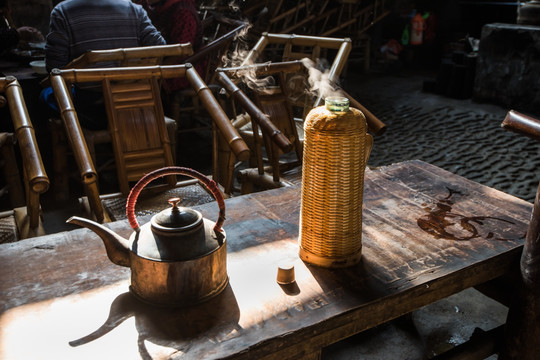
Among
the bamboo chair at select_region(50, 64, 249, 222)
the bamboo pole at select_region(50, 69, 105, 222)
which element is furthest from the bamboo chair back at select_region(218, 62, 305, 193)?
the bamboo pole at select_region(50, 69, 105, 222)

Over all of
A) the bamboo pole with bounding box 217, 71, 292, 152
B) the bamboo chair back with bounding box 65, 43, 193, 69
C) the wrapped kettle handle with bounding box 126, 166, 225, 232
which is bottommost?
the bamboo pole with bounding box 217, 71, 292, 152

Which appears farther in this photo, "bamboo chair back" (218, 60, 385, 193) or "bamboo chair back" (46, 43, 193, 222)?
"bamboo chair back" (218, 60, 385, 193)

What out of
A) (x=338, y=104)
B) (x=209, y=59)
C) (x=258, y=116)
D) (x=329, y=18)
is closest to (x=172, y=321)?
(x=338, y=104)

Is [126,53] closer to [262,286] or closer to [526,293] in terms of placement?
[262,286]

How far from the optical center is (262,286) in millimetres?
1401

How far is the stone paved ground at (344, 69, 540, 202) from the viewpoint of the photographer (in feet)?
14.9

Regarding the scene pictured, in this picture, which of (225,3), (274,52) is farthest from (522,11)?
(225,3)

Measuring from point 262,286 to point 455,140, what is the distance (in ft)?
15.3

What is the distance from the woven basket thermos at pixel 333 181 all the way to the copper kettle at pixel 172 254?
0.29 m

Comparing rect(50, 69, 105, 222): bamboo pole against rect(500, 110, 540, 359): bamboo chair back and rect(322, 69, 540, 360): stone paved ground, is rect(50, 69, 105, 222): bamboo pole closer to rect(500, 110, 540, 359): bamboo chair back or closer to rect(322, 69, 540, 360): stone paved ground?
rect(322, 69, 540, 360): stone paved ground

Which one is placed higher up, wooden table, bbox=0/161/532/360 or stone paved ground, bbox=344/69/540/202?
wooden table, bbox=0/161/532/360

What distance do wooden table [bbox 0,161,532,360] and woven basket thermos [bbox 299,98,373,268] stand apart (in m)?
0.09

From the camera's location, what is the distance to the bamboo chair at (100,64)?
276 centimetres

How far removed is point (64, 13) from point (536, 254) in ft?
10.7
